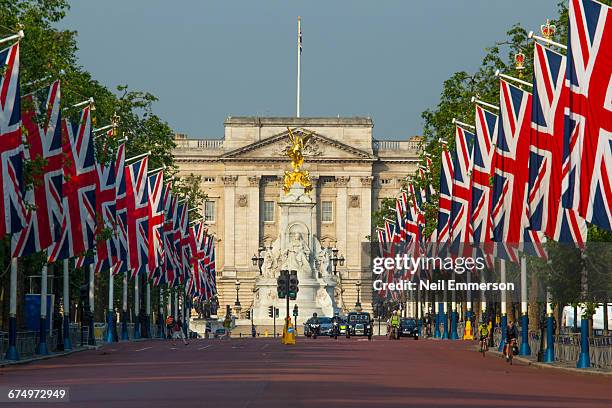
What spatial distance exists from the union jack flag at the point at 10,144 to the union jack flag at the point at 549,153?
14337 millimetres

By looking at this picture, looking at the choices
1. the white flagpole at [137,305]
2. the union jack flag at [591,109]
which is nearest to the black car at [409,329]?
the white flagpole at [137,305]

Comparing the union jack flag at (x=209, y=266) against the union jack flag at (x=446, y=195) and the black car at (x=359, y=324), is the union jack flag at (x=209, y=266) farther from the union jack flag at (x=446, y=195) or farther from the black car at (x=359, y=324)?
the union jack flag at (x=446, y=195)

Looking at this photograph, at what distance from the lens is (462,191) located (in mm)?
67250

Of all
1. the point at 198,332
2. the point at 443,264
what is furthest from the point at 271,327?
the point at 443,264

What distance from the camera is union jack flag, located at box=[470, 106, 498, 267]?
61.9 metres

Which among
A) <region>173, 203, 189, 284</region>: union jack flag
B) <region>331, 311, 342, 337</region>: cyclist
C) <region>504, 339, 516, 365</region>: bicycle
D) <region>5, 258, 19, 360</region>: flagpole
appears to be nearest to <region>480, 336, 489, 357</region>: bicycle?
<region>504, 339, 516, 365</region>: bicycle

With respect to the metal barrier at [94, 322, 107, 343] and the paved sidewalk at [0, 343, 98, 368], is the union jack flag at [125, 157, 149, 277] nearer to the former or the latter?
the paved sidewalk at [0, 343, 98, 368]

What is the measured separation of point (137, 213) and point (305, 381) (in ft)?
134

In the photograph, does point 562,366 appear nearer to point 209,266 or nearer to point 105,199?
point 105,199

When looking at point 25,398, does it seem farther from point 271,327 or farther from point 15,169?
point 271,327

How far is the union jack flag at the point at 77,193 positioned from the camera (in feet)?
191

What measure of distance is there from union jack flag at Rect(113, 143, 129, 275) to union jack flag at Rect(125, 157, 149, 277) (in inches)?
21.9

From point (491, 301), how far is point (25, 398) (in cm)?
5398

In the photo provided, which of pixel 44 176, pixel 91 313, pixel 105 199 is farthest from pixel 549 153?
pixel 91 313
